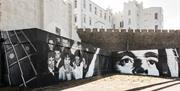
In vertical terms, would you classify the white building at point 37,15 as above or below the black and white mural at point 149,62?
above

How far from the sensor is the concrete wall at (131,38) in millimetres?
37219

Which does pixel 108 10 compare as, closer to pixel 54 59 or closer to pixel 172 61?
pixel 172 61

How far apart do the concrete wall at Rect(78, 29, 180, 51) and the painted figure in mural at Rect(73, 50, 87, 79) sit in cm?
1744

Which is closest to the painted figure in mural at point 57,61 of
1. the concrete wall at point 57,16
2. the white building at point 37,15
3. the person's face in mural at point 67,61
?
the person's face in mural at point 67,61

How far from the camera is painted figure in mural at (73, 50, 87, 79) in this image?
17891 mm

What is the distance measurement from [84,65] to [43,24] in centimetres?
373

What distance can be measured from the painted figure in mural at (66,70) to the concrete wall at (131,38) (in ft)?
65.9

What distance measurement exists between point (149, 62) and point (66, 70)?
12.4 meters

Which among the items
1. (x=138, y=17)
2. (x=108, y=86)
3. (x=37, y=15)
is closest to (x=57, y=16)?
(x=37, y=15)

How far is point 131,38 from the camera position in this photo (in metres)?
37.9

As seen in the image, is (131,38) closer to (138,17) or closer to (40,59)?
(40,59)

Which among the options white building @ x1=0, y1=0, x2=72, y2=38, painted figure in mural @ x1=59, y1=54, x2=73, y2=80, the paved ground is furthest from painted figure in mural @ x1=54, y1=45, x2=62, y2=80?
white building @ x1=0, y1=0, x2=72, y2=38

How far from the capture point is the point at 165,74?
2638 cm

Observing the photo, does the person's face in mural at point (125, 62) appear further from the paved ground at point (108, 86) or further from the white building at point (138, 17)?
the white building at point (138, 17)
